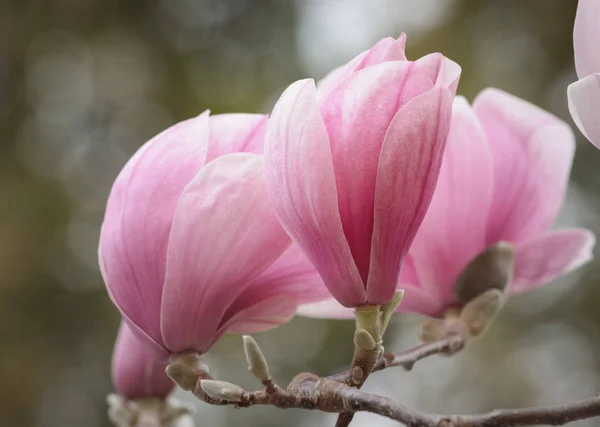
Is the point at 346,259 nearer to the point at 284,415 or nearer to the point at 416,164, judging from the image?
the point at 416,164

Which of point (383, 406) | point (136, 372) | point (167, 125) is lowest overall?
point (167, 125)

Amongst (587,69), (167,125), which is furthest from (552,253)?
(167,125)

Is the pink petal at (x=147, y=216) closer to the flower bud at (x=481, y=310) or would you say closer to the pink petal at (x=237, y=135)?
the pink petal at (x=237, y=135)

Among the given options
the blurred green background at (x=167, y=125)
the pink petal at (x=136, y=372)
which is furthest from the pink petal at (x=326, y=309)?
the blurred green background at (x=167, y=125)

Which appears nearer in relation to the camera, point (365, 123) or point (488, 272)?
point (365, 123)

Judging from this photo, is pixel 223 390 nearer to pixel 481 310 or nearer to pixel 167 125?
pixel 481 310

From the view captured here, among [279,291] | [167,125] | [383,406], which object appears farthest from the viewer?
[167,125]
